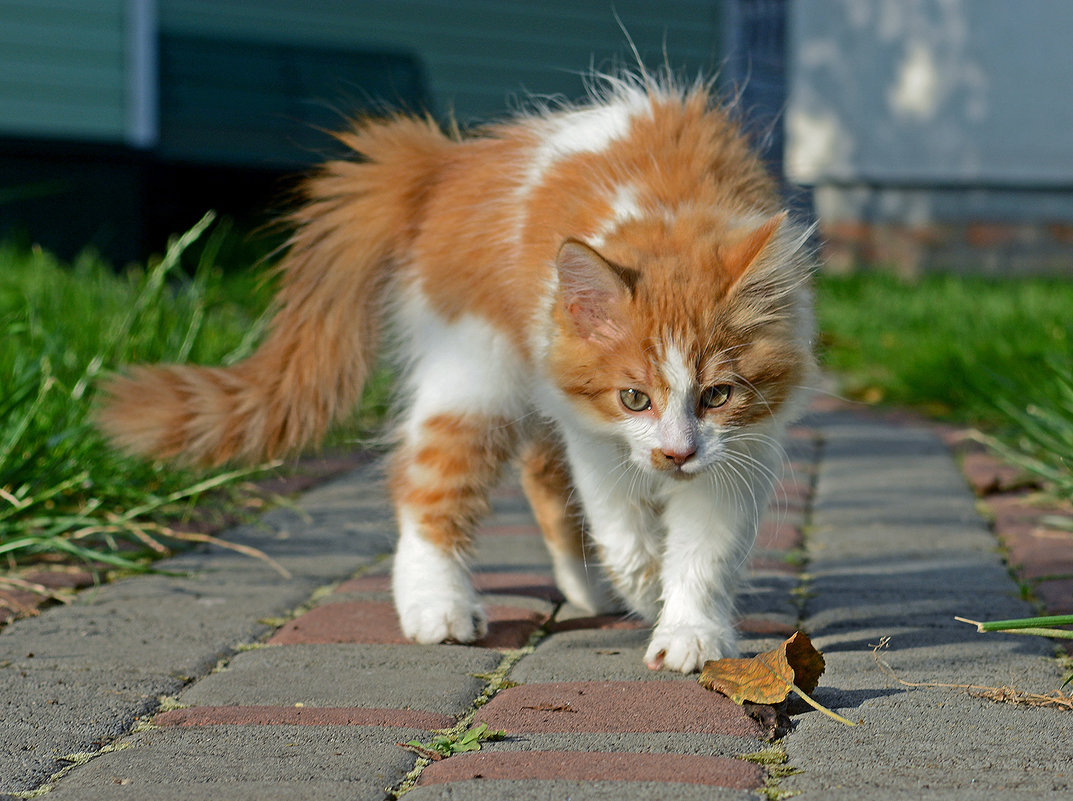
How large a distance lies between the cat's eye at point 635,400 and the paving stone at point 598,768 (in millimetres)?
812

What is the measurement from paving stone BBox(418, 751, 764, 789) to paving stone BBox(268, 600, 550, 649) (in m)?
0.75

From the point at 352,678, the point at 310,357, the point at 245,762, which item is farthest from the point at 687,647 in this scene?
the point at 310,357

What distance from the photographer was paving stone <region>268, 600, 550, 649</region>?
2666mm

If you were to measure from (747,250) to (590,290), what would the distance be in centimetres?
A: 34

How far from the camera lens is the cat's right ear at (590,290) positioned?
241 cm

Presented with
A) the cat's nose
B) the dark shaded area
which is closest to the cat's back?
the cat's nose

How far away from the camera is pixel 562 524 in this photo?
309cm

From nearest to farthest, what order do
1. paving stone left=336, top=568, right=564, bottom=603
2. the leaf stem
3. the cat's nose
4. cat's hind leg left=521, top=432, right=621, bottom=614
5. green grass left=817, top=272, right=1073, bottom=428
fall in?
the leaf stem → the cat's nose → cat's hind leg left=521, top=432, right=621, bottom=614 → paving stone left=336, top=568, right=564, bottom=603 → green grass left=817, top=272, right=1073, bottom=428

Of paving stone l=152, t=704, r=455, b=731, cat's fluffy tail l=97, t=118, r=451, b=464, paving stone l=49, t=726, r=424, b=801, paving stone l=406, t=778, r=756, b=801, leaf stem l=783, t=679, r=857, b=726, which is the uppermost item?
cat's fluffy tail l=97, t=118, r=451, b=464

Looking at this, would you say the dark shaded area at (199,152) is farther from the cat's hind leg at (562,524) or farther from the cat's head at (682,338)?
the cat's head at (682,338)

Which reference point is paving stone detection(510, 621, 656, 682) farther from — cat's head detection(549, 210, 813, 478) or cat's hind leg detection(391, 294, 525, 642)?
cat's head detection(549, 210, 813, 478)

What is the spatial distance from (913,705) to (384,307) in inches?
65.9

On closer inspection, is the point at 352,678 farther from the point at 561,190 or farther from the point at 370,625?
the point at 561,190

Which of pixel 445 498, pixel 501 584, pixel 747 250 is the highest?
pixel 747 250
